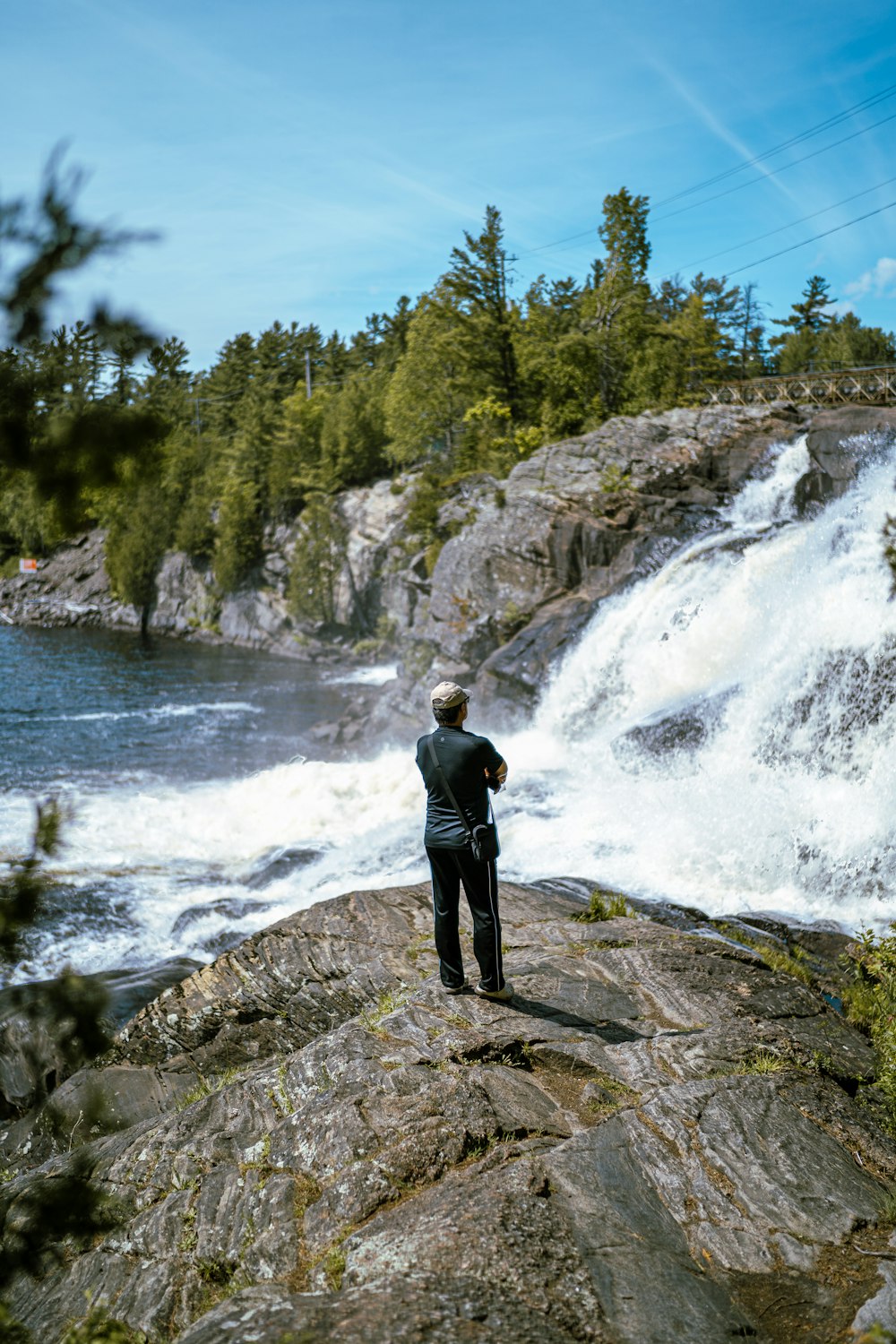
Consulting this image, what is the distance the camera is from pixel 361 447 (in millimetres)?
49688

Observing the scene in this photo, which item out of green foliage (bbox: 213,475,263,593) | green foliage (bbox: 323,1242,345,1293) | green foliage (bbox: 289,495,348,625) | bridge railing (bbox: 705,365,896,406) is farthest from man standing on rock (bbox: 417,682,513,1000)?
green foliage (bbox: 213,475,263,593)

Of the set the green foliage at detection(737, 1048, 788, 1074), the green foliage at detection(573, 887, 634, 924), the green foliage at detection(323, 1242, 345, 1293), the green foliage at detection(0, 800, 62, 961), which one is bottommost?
the green foliage at detection(573, 887, 634, 924)

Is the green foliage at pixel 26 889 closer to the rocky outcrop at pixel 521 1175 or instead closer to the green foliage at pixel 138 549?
the rocky outcrop at pixel 521 1175

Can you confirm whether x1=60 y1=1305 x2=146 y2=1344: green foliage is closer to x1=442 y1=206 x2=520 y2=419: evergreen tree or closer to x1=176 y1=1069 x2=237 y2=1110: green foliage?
x1=176 y1=1069 x2=237 y2=1110: green foliage

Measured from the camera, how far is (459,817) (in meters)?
6.24

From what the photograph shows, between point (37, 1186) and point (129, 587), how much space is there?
5243 centimetres

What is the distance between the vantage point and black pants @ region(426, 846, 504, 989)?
20.5 feet

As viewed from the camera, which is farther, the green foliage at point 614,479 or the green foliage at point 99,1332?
the green foliage at point 614,479

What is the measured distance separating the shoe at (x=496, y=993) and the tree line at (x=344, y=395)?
400 centimetres

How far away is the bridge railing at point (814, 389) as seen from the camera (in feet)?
103

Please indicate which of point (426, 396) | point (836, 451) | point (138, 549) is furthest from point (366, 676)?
point (138, 549)

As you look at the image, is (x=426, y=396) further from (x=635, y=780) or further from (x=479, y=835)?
(x=479, y=835)

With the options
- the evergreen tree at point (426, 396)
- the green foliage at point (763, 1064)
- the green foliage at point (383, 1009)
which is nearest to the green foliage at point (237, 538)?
the evergreen tree at point (426, 396)

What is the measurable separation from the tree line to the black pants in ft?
10.2
